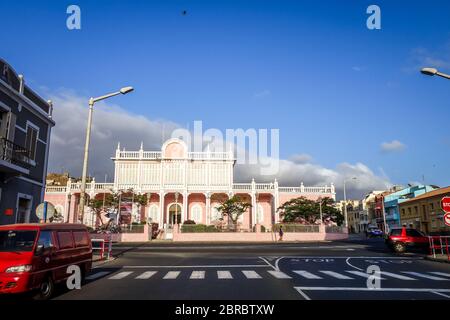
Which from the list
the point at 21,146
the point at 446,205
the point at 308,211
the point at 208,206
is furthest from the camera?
the point at 208,206

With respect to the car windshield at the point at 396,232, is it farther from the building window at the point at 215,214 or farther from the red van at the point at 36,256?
the building window at the point at 215,214

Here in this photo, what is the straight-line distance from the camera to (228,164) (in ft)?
189

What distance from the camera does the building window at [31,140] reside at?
821 inches

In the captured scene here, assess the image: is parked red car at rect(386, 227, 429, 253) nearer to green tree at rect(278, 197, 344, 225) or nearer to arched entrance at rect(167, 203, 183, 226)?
green tree at rect(278, 197, 344, 225)

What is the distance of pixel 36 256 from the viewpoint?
8438 millimetres

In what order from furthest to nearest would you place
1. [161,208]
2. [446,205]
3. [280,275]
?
[161,208] < [446,205] < [280,275]

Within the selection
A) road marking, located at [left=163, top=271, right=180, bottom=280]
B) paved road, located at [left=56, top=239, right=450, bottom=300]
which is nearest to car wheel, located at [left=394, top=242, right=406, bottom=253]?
paved road, located at [left=56, top=239, right=450, bottom=300]

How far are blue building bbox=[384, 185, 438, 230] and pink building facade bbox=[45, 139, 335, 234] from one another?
22505mm

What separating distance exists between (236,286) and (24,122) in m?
16.2

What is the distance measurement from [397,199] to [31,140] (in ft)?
227

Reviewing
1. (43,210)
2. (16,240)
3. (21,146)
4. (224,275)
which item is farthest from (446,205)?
(21,146)

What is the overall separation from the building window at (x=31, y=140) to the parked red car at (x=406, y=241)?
76.5 ft

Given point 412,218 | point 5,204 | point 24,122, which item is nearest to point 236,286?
point 5,204

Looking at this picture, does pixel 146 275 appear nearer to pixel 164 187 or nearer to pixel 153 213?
pixel 164 187
